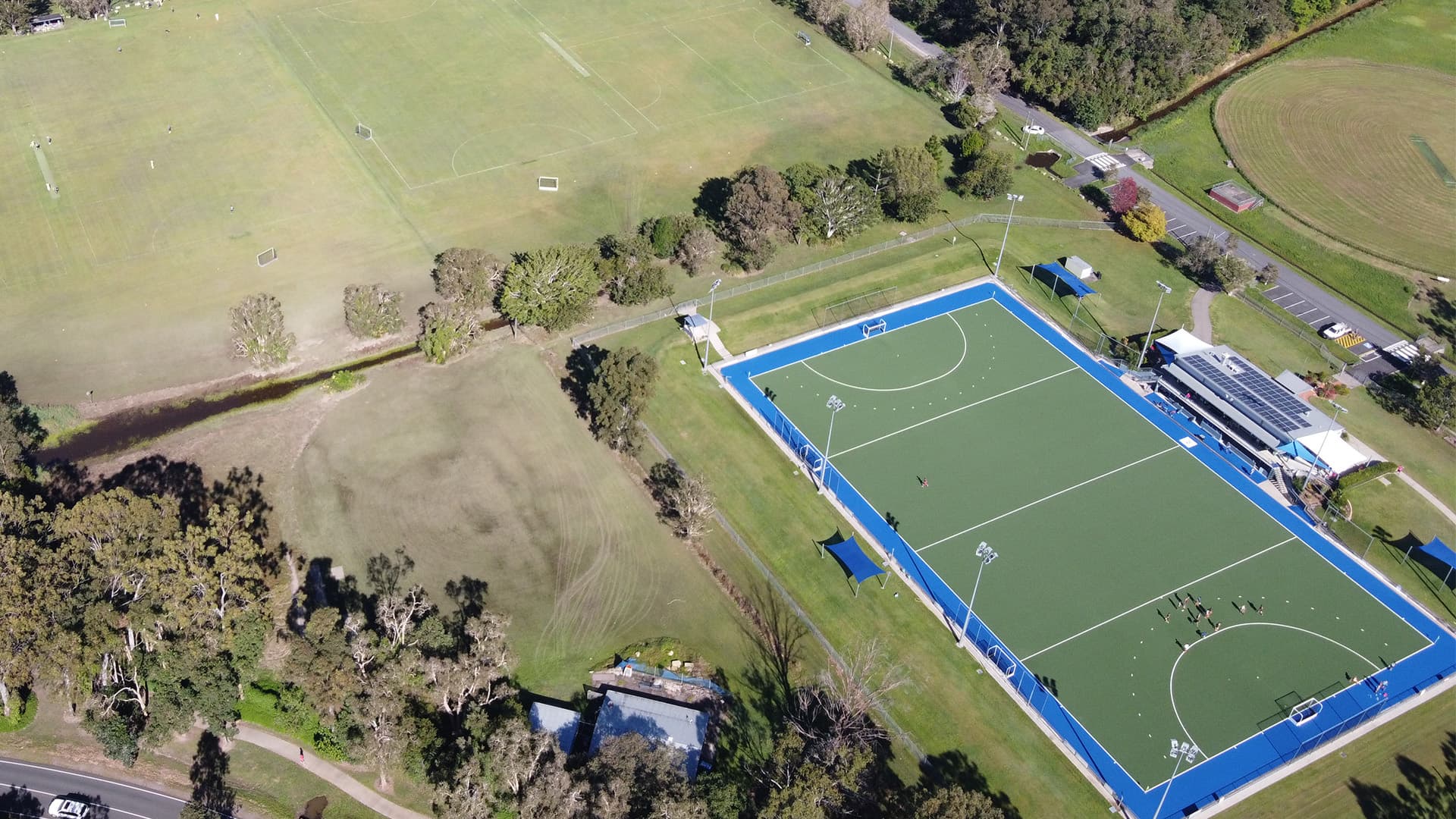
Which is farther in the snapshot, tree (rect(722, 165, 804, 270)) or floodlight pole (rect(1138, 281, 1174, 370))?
tree (rect(722, 165, 804, 270))

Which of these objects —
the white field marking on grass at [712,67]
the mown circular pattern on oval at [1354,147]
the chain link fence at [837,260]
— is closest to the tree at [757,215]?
the chain link fence at [837,260]

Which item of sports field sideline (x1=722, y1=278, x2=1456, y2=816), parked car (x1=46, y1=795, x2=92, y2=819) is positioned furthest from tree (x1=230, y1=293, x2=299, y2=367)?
parked car (x1=46, y1=795, x2=92, y2=819)

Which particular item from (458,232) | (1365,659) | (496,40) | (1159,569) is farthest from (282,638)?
(496,40)

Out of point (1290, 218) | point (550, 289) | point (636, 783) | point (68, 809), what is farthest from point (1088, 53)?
point (68, 809)

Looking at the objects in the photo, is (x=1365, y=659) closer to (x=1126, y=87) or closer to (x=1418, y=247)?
(x=1418, y=247)

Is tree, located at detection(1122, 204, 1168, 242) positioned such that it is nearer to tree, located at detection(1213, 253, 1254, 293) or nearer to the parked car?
tree, located at detection(1213, 253, 1254, 293)

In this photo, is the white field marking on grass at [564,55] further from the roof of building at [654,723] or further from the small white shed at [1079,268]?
the roof of building at [654,723]
